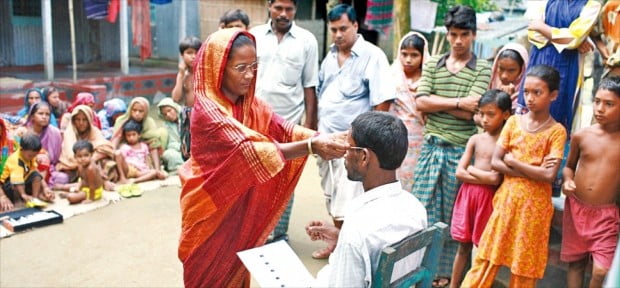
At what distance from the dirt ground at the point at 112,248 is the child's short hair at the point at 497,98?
180cm

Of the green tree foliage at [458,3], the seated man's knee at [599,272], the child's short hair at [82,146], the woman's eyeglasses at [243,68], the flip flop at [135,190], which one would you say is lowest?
the flip flop at [135,190]

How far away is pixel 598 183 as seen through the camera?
320cm

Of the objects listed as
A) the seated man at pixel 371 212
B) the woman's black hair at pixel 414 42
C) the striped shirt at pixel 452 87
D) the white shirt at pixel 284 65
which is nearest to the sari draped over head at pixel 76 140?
the white shirt at pixel 284 65

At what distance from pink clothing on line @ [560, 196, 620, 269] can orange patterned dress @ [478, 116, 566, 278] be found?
128 mm

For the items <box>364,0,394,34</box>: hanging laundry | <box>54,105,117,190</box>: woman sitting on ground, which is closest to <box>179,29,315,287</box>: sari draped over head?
<box>54,105,117,190</box>: woman sitting on ground

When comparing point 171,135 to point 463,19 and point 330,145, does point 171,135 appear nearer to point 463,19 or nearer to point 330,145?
point 463,19

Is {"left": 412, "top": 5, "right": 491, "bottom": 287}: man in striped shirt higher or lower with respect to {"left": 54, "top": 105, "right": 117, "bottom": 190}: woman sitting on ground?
higher

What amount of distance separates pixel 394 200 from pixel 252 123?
3.44 feet

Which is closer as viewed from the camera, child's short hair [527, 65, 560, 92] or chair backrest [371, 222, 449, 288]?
chair backrest [371, 222, 449, 288]

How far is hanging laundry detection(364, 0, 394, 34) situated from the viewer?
32.8 ft

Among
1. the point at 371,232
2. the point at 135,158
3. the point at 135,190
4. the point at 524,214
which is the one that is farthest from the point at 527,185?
the point at 135,158

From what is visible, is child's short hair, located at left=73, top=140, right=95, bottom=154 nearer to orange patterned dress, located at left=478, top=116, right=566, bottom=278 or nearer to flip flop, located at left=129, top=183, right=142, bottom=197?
flip flop, located at left=129, top=183, right=142, bottom=197

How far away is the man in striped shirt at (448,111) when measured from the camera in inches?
149

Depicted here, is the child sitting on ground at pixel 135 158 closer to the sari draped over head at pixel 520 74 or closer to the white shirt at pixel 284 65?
the white shirt at pixel 284 65
